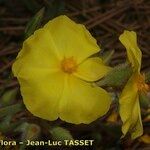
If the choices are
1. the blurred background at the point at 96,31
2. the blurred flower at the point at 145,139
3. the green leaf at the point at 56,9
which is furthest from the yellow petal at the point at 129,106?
the green leaf at the point at 56,9

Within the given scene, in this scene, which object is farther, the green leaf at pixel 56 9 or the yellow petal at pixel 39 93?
the green leaf at pixel 56 9

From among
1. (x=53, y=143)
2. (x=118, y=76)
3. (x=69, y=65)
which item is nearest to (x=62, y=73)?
(x=69, y=65)

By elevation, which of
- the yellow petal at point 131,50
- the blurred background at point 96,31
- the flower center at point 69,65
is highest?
the yellow petal at point 131,50

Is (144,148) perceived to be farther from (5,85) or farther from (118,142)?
(5,85)

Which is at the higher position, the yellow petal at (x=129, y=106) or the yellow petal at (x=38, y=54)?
the yellow petal at (x=38, y=54)

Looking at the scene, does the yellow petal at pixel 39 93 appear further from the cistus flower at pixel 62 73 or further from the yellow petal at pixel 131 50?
the yellow petal at pixel 131 50

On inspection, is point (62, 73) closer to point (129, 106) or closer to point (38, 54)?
point (38, 54)
